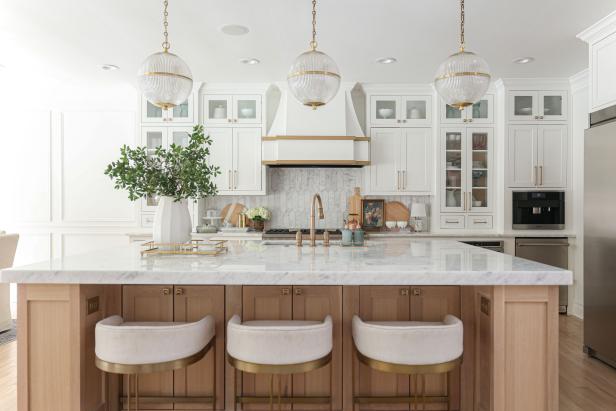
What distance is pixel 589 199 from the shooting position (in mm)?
3473

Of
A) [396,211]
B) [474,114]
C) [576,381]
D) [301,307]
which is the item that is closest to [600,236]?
[576,381]

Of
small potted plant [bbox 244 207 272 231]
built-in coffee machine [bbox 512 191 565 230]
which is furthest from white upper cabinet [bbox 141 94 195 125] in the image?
built-in coffee machine [bbox 512 191 565 230]

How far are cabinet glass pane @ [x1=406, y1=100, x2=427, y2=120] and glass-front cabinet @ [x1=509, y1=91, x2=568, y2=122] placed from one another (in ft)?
3.20

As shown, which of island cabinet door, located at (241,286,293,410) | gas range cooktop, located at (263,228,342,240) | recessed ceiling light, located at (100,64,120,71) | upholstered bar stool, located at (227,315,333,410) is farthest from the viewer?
gas range cooktop, located at (263,228,342,240)

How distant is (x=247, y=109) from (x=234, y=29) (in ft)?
5.39

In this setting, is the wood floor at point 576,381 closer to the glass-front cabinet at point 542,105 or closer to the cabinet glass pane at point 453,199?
the cabinet glass pane at point 453,199

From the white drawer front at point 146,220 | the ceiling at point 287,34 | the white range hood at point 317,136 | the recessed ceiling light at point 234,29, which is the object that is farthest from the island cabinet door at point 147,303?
the white drawer front at point 146,220

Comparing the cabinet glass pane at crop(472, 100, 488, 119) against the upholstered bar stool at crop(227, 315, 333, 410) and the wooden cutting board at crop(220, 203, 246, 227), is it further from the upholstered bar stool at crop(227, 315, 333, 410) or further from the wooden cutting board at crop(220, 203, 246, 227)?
the upholstered bar stool at crop(227, 315, 333, 410)

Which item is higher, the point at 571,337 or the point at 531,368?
the point at 531,368

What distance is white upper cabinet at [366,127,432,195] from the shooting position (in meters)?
5.20

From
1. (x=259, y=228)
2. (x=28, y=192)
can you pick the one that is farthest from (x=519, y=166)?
(x=28, y=192)

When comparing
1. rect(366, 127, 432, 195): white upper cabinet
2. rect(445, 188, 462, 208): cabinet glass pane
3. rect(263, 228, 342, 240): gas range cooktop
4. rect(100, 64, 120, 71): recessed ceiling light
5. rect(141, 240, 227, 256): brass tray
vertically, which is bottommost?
rect(263, 228, 342, 240): gas range cooktop

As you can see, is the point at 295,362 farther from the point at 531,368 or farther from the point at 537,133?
the point at 537,133

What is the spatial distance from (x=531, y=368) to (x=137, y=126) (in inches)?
187
